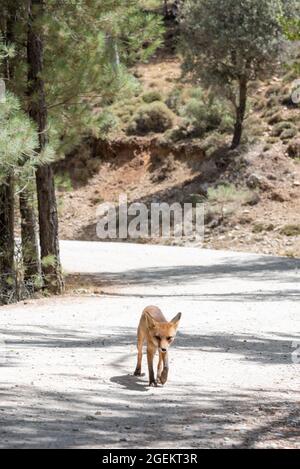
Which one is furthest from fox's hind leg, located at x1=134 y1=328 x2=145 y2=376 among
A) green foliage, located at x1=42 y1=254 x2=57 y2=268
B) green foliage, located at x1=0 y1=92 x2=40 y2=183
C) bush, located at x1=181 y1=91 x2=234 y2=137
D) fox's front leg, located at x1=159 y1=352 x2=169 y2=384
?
bush, located at x1=181 y1=91 x2=234 y2=137

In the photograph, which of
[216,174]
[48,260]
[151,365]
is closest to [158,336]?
[151,365]

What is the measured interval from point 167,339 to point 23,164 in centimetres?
849

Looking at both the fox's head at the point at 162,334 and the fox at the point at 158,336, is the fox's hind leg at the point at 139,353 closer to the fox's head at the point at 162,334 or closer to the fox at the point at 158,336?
the fox at the point at 158,336

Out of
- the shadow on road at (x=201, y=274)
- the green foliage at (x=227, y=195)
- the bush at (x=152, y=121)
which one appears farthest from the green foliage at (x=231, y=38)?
the shadow on road at (x=201, y=274)

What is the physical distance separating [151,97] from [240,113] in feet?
32.9

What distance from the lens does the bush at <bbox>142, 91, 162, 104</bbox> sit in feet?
141

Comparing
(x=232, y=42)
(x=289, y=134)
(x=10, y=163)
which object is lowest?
(x=10, y=163)

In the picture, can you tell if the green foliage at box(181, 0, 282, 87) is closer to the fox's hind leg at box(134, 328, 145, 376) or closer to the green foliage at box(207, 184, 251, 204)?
the green foliage at box(207, 184, 251, 204)

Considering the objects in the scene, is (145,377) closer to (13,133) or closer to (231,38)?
(13,133)

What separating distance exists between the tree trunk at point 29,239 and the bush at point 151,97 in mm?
26553

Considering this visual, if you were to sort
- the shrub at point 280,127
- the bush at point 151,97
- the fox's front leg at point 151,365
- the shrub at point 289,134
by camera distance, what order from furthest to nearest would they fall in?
the bush at point 151,97
the shrub at point 280,127
the shrub at point 289,134
the fox's front leg at point 151,365

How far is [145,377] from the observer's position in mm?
7973

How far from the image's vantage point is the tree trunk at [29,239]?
17.0 metres

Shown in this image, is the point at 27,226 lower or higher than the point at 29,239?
higher
